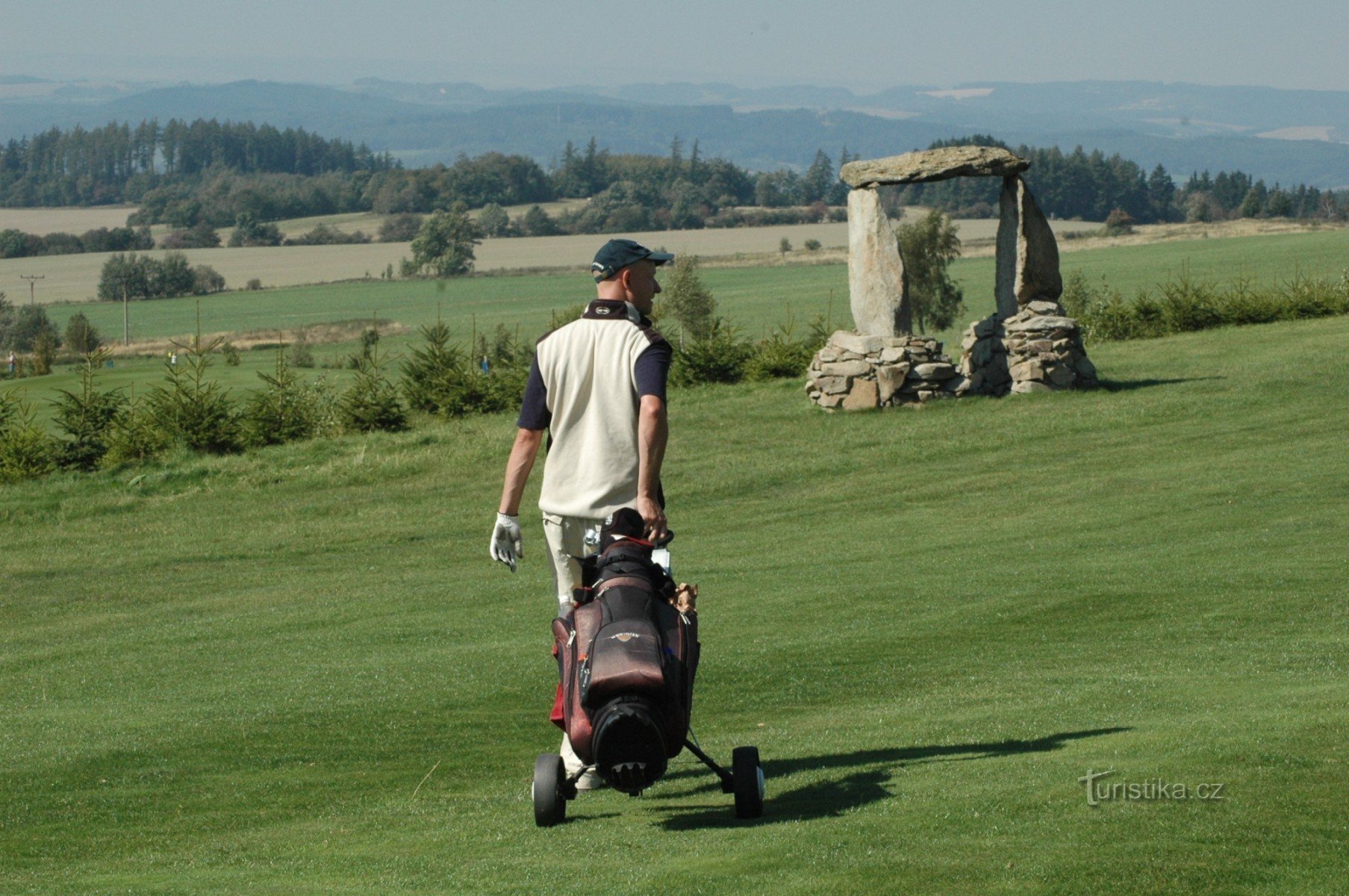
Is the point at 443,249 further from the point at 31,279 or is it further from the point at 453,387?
the point at 453,387

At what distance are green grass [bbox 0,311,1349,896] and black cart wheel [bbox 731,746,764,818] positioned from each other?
237 mm

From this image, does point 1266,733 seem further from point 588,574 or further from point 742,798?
point 588,574

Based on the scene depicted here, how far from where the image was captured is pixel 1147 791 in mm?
5801

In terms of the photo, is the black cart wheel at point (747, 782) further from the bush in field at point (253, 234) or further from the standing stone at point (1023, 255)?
the bush in field at point (253, 234)

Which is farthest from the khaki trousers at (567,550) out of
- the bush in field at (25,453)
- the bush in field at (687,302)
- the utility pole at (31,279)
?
the utility pole at (31,279)

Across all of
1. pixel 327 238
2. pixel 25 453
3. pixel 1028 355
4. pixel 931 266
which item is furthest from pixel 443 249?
pixel 1028 355

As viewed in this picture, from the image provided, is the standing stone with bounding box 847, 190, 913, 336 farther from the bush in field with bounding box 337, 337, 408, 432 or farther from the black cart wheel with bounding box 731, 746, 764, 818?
the black cart wheel with bounding box 731, 746, 764, 818

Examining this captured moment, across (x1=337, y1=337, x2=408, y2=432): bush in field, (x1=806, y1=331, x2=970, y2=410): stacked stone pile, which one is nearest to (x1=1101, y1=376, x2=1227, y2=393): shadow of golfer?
(x1=806, y1=331, x2=970, y2=410): stacked stone pile

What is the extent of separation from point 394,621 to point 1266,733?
8.31 m

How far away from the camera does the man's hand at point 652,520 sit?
21.7 ft

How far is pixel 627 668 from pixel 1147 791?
2.12m

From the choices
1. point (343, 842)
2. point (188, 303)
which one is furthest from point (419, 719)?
point (188, 303)

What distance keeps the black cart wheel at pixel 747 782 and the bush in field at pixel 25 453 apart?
23178mm

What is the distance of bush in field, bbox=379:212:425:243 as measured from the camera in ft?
423
